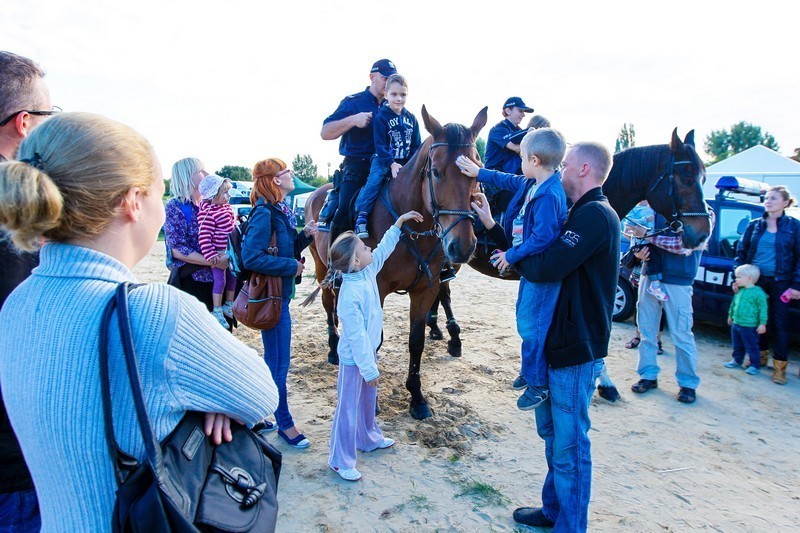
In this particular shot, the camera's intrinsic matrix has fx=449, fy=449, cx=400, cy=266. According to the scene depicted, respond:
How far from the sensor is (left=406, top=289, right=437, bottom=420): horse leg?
437 centimetres

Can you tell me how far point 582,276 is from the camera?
8.27 feet

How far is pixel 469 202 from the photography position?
3795 millimetres

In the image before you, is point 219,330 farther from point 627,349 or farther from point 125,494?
point 627,349

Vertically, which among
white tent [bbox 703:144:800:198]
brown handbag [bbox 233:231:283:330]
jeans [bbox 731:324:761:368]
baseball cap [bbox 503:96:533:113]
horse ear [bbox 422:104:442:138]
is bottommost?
jeans [bbox 731:324:761:368]

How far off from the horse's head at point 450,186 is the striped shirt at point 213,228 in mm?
1923

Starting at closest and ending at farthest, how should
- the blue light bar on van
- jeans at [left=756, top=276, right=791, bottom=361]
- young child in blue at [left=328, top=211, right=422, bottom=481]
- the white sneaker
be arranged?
young child in blue at [left=328, top=211, right=422, bottom=481], the white sneaker, jeans at [left=756, top=276, right=791, bottom=361], the blue light bar on van

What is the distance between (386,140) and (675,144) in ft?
9.56

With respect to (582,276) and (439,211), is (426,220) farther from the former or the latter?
(582,276)

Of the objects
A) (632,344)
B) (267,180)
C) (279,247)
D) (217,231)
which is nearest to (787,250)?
(632,344)

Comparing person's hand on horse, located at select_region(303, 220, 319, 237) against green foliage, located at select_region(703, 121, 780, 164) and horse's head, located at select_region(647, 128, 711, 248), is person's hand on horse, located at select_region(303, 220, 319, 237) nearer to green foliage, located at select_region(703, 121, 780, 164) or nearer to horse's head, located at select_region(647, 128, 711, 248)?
horse's head, located at select_region(647, 128, 711, 248)

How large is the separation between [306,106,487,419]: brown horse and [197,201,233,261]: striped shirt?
1393mm

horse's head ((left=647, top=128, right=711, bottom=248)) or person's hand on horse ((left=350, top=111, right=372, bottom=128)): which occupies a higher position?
person's hand on horse ((left=350, top=111, right=372, bottom=128))

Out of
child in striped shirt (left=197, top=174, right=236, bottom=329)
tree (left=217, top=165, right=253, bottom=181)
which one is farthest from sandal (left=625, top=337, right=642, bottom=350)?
tree (left=217, top=165, right=253, bottom=181)

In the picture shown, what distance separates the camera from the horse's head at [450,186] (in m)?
3.74
